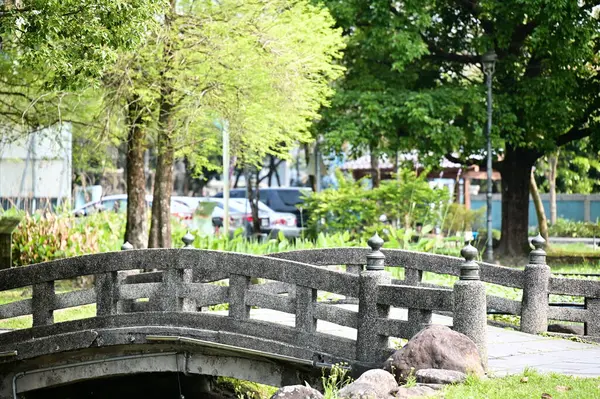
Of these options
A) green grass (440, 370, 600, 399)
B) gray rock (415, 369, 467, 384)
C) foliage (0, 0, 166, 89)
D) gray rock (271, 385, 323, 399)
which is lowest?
gray rock (271, 385, 323, 399)

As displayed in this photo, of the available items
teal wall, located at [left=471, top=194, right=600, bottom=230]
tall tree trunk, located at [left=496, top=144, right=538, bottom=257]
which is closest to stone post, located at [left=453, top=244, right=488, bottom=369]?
tall tree trunk, located at [left=496, top=144, right=538, bottom=257]

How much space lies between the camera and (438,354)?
32.8 feet

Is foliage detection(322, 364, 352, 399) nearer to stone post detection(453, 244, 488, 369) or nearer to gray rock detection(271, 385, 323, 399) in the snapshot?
gray rock detection(271, 385, 323, 399)

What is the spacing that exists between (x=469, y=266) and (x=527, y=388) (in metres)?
1.62

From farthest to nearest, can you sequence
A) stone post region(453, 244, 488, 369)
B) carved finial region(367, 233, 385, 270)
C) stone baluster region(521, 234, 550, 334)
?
stone baluster region(521, 234, 550, 334)
carved finial region(367, 233, 385, 270)
stone post region(453, 244, 488, 369)

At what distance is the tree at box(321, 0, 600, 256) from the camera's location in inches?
1032

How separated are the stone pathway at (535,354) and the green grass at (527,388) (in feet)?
1.58

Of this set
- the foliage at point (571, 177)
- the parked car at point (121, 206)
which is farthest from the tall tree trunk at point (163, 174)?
the foliage at point (571, 177)

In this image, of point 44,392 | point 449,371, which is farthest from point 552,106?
point 449,371

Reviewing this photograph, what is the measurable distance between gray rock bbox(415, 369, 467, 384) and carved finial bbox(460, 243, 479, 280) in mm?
1223

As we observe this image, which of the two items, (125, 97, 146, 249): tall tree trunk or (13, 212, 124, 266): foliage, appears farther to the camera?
(13, 212, 124, 266): foliage

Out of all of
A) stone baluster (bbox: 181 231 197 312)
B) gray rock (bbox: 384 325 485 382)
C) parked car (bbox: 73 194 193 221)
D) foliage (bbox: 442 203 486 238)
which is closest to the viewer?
gray rock (bbox: 384 325 485 382)

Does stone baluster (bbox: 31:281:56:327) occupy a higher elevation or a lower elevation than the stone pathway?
higher

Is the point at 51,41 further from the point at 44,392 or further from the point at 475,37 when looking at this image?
the point at 475,37
